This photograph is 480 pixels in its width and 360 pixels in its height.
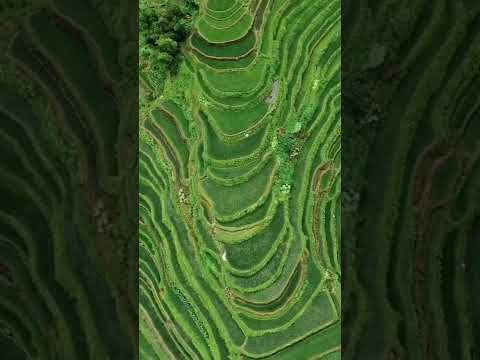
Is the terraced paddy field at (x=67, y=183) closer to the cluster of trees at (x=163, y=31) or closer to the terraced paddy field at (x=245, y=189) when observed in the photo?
the cluster of trees at (x=163, y=31)

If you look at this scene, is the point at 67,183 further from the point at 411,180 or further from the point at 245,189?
the point at 411,180

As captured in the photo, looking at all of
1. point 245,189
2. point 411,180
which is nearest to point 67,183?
point 245,189

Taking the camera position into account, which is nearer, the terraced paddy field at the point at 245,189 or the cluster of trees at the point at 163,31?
the terraced paddy field at the point at 245,189

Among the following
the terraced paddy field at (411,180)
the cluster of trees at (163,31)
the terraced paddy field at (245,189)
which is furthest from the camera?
the cluster of trees at (163,31)

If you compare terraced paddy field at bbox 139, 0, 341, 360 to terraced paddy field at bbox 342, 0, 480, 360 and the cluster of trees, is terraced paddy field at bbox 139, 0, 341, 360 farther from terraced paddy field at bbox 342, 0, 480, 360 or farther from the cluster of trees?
terraced paddy field at bbox 342, 0, 480, 360

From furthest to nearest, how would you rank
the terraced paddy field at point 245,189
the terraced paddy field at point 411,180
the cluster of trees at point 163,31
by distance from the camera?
the cluster of trees at point 163,31 → the terraced paddy field at point 245,189 → the terraced paddy field at point 411,180

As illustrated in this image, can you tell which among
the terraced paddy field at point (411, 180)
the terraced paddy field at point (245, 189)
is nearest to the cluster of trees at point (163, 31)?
the terraced paddy field at point (245, 189)

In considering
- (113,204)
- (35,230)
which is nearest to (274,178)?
(113,204)
